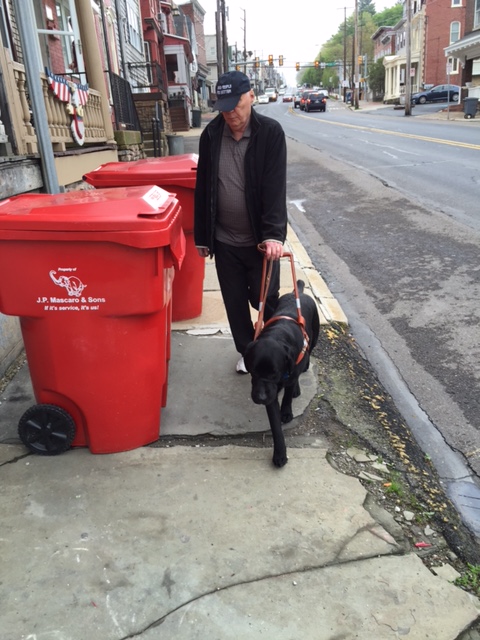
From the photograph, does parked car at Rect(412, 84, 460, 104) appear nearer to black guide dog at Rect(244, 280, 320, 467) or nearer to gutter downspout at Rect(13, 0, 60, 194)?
gutter downspout at Rect(13, 0, 60, 194)

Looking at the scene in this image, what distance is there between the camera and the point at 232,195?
319cm

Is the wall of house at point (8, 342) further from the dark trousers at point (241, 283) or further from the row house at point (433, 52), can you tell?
the row house at point (433, 52)

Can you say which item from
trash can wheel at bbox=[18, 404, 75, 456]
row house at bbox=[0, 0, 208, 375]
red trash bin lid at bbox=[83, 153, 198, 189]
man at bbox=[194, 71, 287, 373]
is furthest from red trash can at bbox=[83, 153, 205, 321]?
trash can wheel at bbox=[18, 404, 75, 456]

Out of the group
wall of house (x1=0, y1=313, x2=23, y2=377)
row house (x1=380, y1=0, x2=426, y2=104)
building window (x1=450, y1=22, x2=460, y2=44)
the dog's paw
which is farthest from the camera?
row house (x1=380, y1=0, x2=426, y2=104)

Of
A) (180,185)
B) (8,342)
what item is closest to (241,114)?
(180,185)

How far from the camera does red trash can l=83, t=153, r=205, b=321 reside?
14.2 ft

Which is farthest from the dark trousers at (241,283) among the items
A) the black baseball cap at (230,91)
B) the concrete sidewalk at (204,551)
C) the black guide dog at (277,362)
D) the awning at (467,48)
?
the awning at (467,48)

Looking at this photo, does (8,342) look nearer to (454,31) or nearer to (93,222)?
(93,222)

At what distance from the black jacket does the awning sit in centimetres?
3576

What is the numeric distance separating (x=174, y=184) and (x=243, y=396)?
185 cm

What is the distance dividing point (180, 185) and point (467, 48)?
124ft

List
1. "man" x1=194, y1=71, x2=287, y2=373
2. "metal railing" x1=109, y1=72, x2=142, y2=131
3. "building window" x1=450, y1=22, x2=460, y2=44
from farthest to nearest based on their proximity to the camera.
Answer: "building window" x1=450, y1=22, x2=460, y2=44 → "metal railing" x1=109, y1=72, x2=142, y2=131 → "man" x1=194, y1=71, x2=287, y2=373

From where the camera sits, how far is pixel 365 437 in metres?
3.16

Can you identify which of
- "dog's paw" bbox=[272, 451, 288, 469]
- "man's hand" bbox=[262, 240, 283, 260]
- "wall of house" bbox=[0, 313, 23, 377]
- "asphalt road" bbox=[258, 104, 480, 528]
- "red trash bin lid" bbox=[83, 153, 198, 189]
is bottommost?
"asphalt road" bbox=[258, 104, 480, 528]
